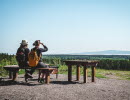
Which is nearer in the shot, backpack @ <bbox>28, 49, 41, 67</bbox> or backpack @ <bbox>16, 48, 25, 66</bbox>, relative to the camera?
backpack @ <bbox>28, 49, 41, 67</bbox>

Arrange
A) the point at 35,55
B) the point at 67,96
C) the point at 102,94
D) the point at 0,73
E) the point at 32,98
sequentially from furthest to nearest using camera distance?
the point at 0,73
the point at 35,55
the point at 102,94
the point at 67,96
the point at 32,98

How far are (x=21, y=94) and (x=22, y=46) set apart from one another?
→ 321 centimetres

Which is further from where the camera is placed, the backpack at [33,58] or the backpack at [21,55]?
the backpack at [21,55]

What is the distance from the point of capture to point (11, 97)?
7.25 m

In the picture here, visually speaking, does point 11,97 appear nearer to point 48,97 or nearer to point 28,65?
point 48,97

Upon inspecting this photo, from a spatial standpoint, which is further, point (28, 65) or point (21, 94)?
point (28, 65)

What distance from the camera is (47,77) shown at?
1039 centimetres

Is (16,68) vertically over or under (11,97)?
over

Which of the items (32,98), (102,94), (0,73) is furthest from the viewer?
(0,73)

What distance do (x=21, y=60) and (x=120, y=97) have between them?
507 cm

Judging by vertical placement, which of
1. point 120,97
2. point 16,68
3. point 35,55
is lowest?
point 120,97

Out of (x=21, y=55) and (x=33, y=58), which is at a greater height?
(x=21, y=55)

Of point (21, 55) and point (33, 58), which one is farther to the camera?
point (21, 55)

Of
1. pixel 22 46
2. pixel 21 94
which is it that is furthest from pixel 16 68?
pixel 21 94
